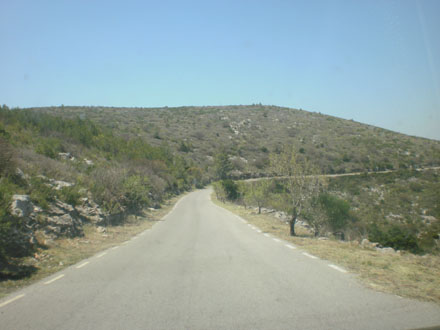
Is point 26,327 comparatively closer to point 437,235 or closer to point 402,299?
point 402,299

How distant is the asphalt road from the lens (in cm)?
438

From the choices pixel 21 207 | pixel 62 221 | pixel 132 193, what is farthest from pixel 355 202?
pixel 21 207

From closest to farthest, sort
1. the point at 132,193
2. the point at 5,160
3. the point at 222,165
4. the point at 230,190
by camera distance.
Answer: the point at 5,160, the point at 132,193, the point at 230,190, the point at 222,165

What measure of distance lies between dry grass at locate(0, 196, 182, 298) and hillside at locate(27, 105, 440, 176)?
47.0 metres

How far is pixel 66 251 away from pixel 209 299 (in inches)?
273

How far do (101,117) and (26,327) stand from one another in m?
80.5

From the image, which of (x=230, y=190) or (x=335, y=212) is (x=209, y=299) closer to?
(x=335, y=212)

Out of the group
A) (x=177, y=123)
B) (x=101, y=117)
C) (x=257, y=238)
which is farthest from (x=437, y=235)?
(x=177, y=123)

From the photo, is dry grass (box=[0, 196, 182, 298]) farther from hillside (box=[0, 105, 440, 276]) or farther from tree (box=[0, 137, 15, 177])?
tree (box=[0, 137, 15, 177])

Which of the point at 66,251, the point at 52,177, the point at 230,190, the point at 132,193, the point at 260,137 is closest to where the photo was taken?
the point at 66,251

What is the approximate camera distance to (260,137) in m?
86.1

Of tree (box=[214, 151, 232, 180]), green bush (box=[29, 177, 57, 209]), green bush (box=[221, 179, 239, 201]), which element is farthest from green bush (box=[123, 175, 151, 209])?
tree (box=[214, 151, 232, 180])

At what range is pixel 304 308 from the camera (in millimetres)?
4777

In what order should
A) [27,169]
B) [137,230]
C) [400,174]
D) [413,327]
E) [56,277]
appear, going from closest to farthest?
[413,327]
[56,277]
[27,169]
[137,230]
[400,174]
